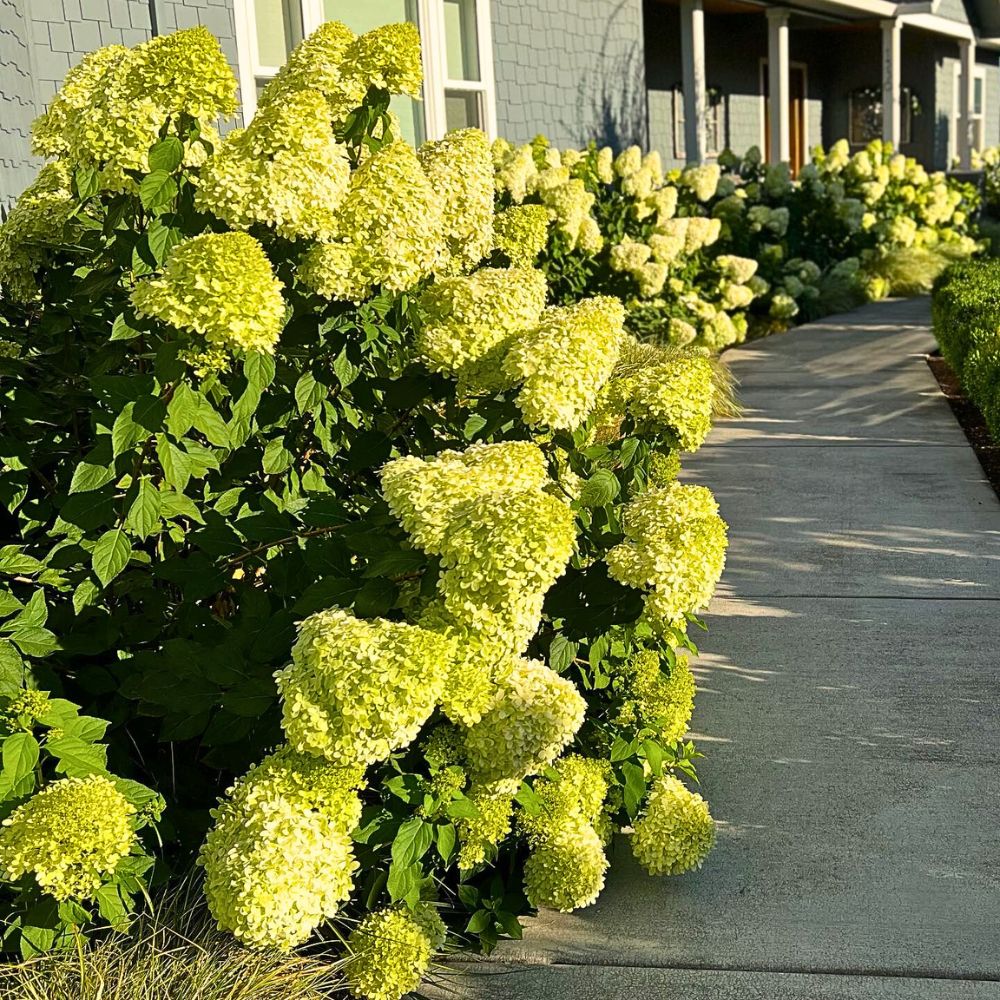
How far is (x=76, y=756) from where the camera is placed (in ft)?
8.70

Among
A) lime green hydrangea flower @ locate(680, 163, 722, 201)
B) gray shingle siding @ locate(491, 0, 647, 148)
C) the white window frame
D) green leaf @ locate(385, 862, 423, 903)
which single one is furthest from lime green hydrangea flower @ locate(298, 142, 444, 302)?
the white window frame

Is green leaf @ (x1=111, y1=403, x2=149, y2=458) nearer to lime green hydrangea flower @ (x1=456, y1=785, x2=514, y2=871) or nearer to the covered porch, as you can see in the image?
lime green hydrangea flower @ (x1=456, y1=785, x2=514, y2=871)

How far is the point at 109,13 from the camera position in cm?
720

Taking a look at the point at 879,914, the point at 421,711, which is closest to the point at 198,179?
the point at 421,711

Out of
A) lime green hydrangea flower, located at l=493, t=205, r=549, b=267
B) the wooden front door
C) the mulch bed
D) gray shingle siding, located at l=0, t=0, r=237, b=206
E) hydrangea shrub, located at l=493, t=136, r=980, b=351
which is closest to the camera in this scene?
lime green hydrangea flower, located at l=493, t=205, r=549, b=267

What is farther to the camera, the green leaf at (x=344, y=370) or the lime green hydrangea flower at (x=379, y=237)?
the green leaf at (x=344, y=370)

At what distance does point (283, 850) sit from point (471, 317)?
1.28 metres

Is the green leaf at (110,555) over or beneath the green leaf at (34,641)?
over

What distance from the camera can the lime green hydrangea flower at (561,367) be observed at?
2.81 metres

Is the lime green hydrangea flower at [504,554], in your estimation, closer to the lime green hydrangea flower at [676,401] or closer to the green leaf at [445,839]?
the green leaf at [445,839]

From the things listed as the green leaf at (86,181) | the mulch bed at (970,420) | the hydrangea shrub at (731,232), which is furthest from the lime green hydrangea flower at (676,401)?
the hydrangea shrub at (731,232)

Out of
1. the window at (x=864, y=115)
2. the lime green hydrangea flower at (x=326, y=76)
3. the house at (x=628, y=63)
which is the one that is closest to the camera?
the lime green hydrangea flower at (x=326, y=76)

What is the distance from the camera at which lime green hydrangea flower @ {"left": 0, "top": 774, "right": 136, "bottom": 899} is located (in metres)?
2.44

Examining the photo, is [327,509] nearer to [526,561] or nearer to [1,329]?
[526,561]
